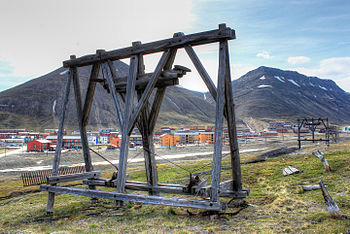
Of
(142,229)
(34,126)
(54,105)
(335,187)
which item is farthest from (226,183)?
(54,105)

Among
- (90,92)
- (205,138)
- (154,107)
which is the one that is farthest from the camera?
(205,138)

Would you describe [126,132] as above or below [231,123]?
below

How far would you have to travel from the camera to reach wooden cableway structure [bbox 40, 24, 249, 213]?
6457 millimetres

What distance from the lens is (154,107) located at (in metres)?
8.76

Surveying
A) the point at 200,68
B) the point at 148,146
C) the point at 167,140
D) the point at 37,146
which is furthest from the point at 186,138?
the point at 200,68

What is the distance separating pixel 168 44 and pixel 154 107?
2.32m

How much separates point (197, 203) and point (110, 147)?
65716mm

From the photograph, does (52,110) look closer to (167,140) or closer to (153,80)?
(167,140)

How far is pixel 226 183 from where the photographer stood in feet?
24.3

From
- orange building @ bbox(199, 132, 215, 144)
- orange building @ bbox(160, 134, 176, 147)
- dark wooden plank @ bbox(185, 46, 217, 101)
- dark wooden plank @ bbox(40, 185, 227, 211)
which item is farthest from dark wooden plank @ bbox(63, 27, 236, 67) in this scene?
orange building @ bbox(199, 132, 215, 144)

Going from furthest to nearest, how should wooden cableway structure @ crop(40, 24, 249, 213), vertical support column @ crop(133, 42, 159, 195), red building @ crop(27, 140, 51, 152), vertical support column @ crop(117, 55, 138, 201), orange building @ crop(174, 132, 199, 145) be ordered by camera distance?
orange building @ crop(174, 132, 199, 145) < red building @ crop(27, 140, 51, 152) < vertical support column @ crop(133, 42, 159, 195) < vertical support column @ crop(117, 55, 138, 201) < wooden cableway structure @ crop(40, 24, 249, 213)

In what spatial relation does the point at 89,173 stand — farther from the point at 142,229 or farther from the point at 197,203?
the point at 197,203

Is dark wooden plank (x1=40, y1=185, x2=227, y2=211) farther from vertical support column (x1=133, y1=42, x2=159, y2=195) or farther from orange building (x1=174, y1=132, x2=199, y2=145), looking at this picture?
orange building (x1=174, y1=132, x2=199, y2=145)

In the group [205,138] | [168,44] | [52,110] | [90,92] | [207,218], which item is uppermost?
[52,110]
